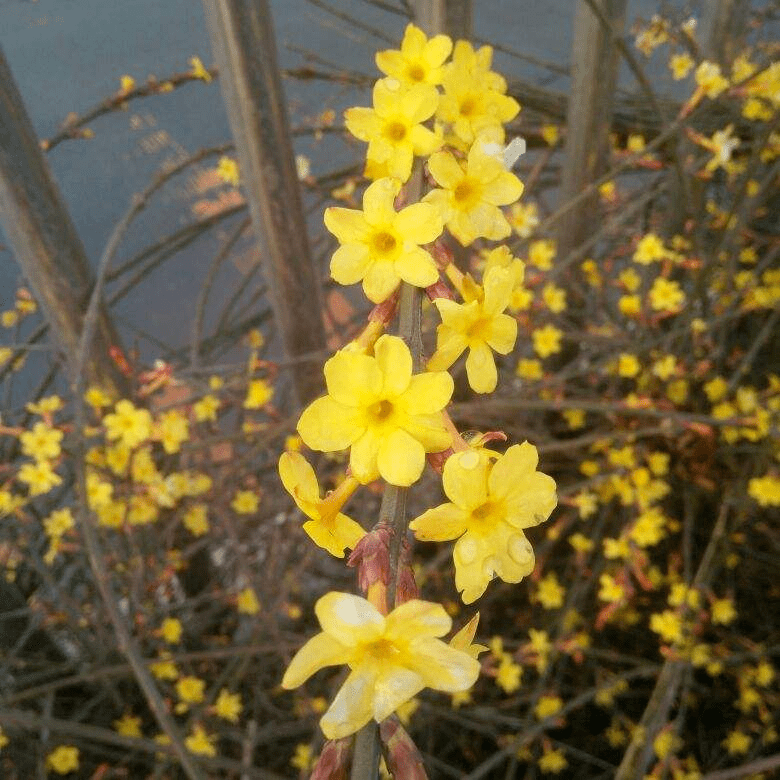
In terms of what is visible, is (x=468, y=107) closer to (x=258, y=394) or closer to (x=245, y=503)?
(x=258, y=394)

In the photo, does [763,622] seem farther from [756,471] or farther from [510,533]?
[510,533]

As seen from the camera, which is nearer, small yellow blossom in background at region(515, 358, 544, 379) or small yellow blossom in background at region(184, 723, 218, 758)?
small yellow blossom in background at region(184, 723, 218, 758)

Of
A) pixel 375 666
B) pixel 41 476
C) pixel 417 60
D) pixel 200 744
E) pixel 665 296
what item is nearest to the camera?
pixel 375 666

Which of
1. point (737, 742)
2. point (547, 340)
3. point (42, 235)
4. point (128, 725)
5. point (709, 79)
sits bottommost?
point (737, 742)

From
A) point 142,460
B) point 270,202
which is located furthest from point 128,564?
point 270,202

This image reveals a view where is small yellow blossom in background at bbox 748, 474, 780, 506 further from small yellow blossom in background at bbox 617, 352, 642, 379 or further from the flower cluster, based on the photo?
the flower cluster

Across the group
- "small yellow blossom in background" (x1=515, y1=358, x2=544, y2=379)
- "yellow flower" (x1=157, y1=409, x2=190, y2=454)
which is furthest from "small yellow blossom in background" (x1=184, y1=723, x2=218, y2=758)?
"small yellow blossom in background" (x1=515, y1=358, x2=544, y2=379)

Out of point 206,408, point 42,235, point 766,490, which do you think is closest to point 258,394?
point 206,408
